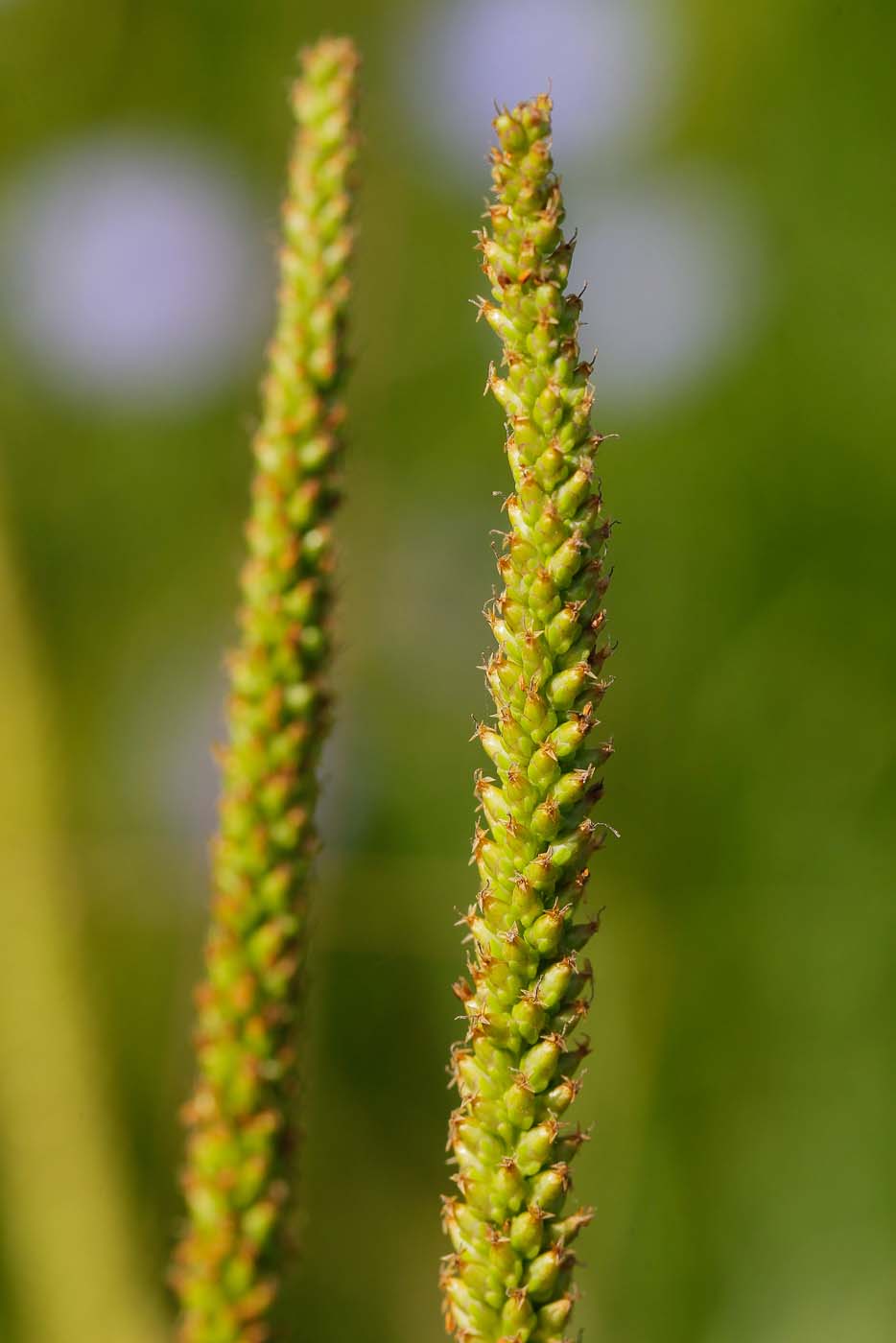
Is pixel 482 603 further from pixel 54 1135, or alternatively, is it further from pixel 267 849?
pixel 267 849

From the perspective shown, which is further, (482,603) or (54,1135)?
(482,603)

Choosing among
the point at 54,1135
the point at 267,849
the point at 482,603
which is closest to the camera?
the point at 267,849

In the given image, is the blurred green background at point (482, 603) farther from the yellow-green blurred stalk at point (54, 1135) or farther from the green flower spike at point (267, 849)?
the green flower spike at point (267, 849)

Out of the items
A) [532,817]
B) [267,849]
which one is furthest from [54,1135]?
[532,817]

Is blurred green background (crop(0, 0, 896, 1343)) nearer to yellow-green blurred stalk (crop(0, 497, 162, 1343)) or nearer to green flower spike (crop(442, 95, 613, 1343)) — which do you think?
yellow-green blurred stalk (crop(0, 497, 162, 1343))

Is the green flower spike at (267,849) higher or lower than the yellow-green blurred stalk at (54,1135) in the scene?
higher

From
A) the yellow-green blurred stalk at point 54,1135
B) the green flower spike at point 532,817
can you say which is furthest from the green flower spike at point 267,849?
the yellow-green blurred stalk at point 54,1135
